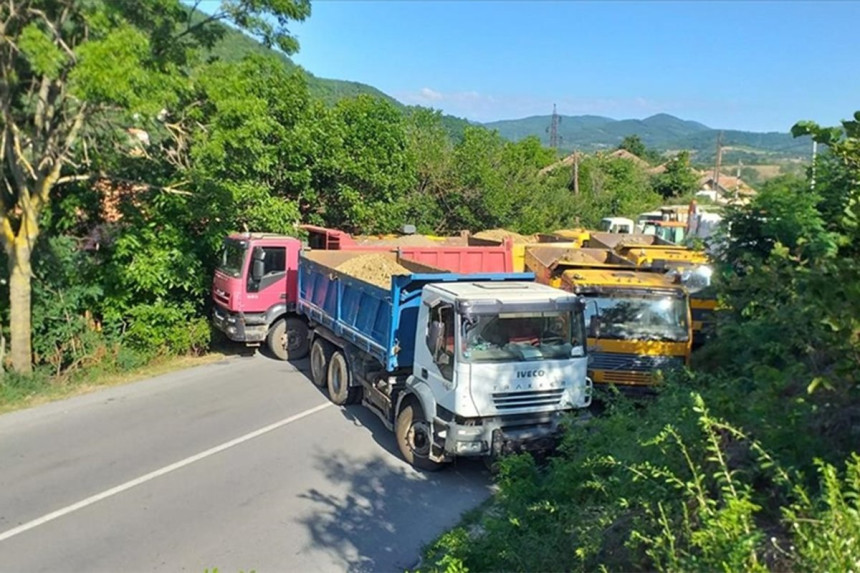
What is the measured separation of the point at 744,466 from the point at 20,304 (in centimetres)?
1109

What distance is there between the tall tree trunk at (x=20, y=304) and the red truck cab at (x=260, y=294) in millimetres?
3304

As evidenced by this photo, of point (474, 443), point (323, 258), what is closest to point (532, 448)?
point (474, 443)

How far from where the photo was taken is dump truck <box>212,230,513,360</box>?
12555 millimetres

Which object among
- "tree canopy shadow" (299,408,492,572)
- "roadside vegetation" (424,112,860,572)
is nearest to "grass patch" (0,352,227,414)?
"tree canopy shadow" (299,408,492,572)

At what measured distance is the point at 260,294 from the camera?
41.7ft

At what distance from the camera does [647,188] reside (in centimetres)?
5409

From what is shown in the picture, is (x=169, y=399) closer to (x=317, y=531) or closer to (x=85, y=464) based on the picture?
(x=85, y=464)

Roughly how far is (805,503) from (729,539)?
0.41 metres

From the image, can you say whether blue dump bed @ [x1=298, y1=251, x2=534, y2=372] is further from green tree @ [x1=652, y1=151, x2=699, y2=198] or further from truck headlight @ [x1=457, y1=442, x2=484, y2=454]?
green tree @ [x1=652, y1=151, x2=699, y2=198]

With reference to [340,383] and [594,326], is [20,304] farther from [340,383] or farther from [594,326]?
[594,326]

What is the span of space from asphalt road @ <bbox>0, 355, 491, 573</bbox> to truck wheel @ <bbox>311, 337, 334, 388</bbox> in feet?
2.24

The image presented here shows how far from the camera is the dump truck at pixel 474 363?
7078mm

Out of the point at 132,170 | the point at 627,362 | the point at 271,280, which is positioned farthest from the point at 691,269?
the point at 132,170

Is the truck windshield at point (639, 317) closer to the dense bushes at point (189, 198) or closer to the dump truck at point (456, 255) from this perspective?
the dump truck at point (456, 255)
